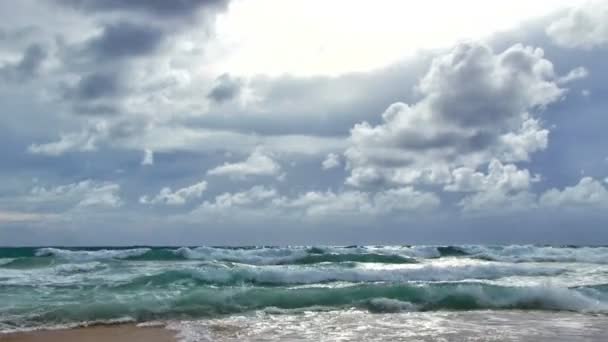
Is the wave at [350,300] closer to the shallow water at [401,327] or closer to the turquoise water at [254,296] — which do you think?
the turquoise water at [254,296]

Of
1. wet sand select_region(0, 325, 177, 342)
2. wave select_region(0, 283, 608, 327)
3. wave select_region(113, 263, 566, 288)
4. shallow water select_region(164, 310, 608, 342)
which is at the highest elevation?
wave select_region(113, 263, 566, 288)

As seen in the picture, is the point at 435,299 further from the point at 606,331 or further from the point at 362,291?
the point at 606,331

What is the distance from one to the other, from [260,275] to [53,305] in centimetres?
761

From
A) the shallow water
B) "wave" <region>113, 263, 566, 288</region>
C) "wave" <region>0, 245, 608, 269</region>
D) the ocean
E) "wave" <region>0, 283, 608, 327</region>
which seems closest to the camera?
the shallow water

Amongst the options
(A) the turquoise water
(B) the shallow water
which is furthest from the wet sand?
(A) the turquoise water

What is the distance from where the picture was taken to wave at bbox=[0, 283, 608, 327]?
11.7 metres

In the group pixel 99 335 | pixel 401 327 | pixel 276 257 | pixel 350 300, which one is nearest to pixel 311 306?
pixel 350 300

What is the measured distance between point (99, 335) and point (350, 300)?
19.2 ft

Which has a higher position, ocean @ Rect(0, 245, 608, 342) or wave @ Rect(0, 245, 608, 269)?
wave @ Rect(0, 245, 608, 269)

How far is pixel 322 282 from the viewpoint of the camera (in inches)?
713

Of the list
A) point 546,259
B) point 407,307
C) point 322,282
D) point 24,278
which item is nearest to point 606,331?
point 407,307

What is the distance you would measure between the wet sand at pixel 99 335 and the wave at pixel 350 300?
54.0 inches

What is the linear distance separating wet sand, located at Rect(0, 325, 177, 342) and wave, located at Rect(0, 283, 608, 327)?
1.37m

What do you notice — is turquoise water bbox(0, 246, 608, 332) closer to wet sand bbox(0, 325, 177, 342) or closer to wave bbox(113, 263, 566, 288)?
wave bbox(113, 263, 566, 288)
